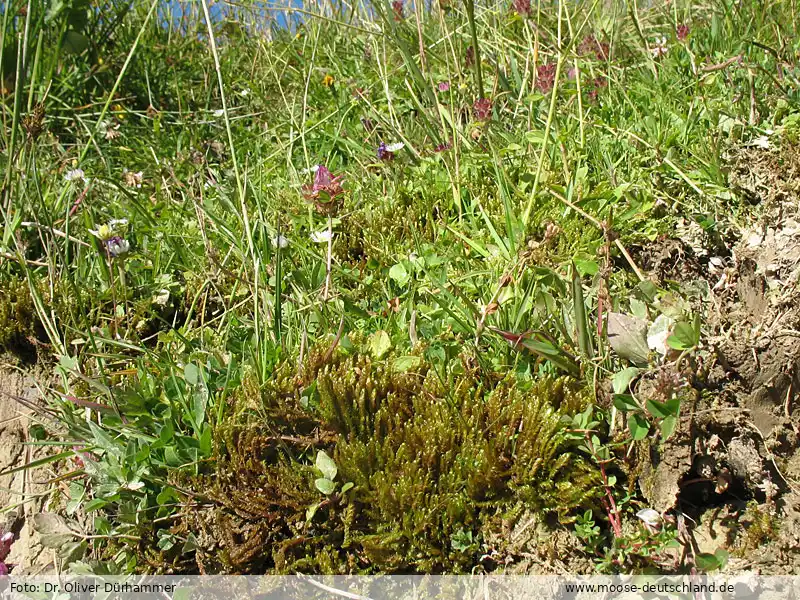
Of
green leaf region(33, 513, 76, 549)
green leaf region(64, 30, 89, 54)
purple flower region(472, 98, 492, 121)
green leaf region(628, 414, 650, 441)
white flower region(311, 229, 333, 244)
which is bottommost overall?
green leaf region(33, 513, 76, 549)

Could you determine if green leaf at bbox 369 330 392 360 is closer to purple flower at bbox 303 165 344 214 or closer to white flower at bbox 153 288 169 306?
purple flower at bbox 303 165 344 214

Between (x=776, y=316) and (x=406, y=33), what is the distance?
248cm

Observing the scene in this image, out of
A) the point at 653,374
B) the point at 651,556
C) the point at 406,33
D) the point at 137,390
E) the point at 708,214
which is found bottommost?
the point at 651,556

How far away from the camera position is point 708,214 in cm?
245

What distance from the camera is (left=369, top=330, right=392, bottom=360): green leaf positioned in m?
2.02

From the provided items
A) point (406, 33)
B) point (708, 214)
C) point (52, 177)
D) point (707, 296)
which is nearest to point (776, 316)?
point (707, 296)

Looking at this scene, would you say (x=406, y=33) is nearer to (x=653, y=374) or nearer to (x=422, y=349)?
(x=422, y=349)

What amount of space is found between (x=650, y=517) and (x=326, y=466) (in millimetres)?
736

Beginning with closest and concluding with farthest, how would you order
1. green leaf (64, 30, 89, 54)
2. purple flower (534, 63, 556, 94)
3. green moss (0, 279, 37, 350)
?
1. green moss (0, 279, 37, 350)
2. purple flower (534, 63, 556, 94)
3. green leaf (64, 30, 89, 54)

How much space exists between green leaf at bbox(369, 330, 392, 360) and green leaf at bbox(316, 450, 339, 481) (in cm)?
36

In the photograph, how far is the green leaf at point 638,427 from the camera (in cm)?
165

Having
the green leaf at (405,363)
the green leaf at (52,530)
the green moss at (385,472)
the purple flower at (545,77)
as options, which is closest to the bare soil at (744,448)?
the green moss at (385,472)

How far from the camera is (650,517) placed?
5.27 ft

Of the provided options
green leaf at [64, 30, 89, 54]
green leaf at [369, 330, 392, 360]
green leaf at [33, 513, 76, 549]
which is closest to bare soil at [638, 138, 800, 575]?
green leaf at [369, 330, 392, 360]
